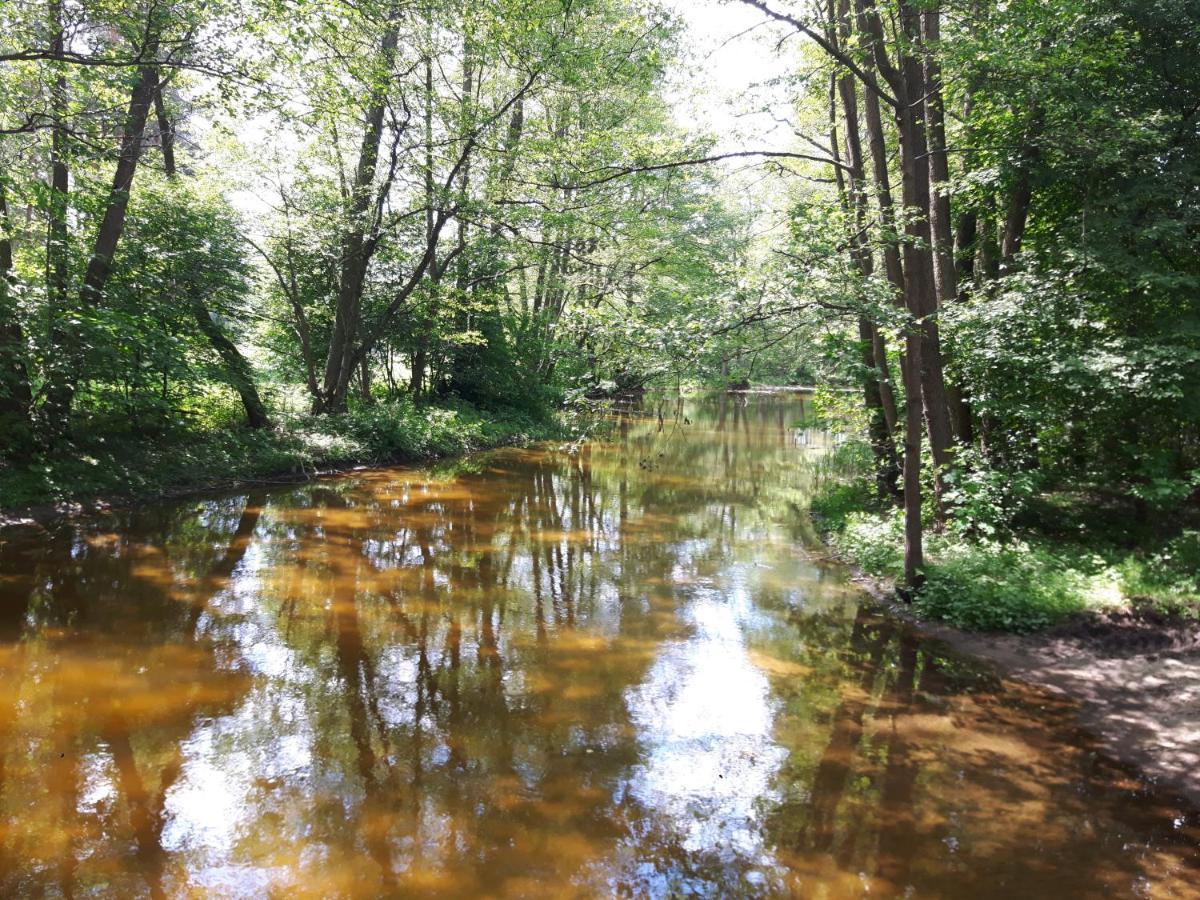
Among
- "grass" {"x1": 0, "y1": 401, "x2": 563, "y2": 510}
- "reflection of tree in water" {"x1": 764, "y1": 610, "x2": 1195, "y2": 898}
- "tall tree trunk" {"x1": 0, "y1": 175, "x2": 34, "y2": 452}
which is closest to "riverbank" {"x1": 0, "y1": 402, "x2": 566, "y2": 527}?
"grass" {"x1": 0, "y1": 401, "x2": 563, "y2": 510}

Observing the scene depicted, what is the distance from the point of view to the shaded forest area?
7.05 metres

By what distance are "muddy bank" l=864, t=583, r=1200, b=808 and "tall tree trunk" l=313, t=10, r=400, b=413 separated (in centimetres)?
1318

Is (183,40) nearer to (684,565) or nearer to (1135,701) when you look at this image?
(684,565)

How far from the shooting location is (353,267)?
15.9 meters

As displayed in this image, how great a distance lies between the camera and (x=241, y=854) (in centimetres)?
373

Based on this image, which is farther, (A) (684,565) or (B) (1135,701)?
(A) (684,565)

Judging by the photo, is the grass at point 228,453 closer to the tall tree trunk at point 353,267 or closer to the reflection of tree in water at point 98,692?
the tall tree trunk at point 353,267

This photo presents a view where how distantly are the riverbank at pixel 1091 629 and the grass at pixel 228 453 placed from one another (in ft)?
35.9

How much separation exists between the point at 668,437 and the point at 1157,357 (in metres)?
18.4

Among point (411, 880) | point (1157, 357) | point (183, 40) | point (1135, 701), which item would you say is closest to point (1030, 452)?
point (1157, 357)

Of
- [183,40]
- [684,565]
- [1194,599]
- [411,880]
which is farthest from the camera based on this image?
[684,565]

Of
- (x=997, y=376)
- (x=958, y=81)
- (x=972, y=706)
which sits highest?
(x=958, y=81)

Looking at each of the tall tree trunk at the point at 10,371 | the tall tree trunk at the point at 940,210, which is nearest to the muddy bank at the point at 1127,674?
the tall tree trunk at the point at 940,210

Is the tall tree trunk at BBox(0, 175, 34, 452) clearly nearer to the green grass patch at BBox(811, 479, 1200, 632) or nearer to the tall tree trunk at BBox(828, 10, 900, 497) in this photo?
the tall tree trunk at BBox(828, 10, 900, 497)
